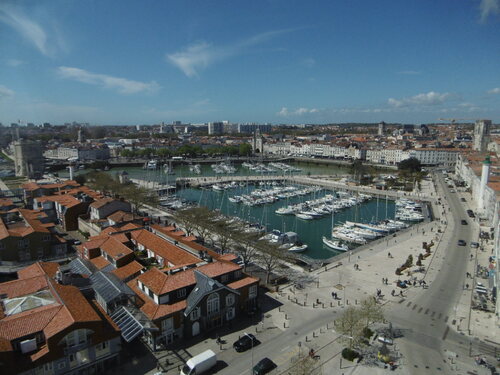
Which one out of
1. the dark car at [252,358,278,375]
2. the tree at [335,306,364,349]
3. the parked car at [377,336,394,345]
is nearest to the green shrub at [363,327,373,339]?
the parked car at [377,336,394,345]

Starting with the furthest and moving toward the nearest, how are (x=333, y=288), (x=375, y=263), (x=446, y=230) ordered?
(x=446, y=230), (x=375, y=263), (x=333, y=288)

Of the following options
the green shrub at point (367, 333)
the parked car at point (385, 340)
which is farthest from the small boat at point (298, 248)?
the parked car at point (385, 340)

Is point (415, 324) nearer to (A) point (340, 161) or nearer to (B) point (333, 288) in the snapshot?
(B) point (333, 288)

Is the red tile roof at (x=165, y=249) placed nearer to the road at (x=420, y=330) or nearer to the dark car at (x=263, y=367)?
the road at (x=420, y=330)

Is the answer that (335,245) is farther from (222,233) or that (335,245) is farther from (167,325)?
(167,325)

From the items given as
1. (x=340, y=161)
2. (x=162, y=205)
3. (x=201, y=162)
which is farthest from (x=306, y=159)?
(x=162, y=205)

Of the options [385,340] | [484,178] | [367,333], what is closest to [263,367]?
[367,333]
